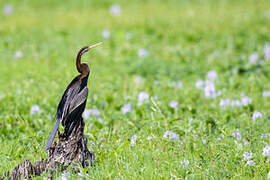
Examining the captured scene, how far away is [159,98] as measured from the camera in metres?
4.96

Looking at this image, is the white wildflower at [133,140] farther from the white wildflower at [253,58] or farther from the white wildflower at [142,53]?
the white wildflower at [253,58]

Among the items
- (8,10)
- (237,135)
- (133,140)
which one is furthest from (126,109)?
(8,10)

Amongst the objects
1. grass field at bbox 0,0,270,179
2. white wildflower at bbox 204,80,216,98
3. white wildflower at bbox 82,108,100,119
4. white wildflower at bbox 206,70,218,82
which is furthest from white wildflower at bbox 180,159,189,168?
white wildflower at bbox 206,70,218,82

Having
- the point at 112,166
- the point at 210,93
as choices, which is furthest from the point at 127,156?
the point at 210,93

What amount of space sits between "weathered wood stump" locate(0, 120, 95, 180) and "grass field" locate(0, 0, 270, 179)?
0.11 m

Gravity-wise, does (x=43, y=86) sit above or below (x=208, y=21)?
below

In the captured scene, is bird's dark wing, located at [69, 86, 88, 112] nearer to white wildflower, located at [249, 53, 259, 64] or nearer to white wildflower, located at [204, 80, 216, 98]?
white wildflower, located at [204, 80, 216, 98]

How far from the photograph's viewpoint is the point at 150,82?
234 inches

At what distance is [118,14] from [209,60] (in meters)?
2.95

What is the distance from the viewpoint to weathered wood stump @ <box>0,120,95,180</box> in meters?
2.93

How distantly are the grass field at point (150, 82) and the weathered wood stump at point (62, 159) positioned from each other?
11 cm

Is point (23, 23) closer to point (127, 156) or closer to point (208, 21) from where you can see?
point (208, 21)

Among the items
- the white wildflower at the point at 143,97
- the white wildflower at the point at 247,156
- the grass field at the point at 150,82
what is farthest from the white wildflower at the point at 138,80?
the white wildflower at the point at 247,156

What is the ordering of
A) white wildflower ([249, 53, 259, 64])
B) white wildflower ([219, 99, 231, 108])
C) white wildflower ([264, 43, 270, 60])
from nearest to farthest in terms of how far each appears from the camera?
1. white wildflower ([219, 99, 231, 108])
2. white wildflower ([249, 53, 259, 64])
3. white wildflower ([264, 43, 270, 60])
